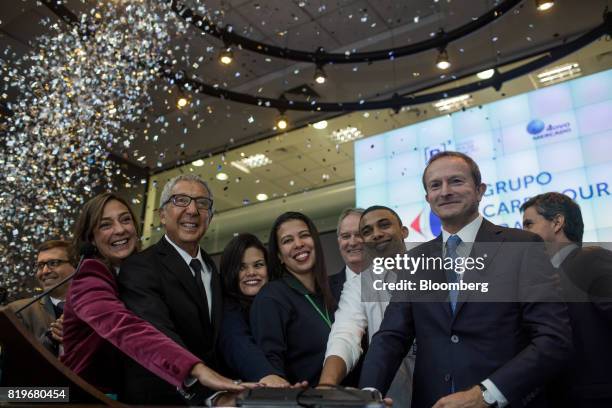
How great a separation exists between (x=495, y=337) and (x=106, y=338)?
116cm

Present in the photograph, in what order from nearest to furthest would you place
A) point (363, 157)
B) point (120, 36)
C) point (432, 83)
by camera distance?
1. point (120, 36)
2. point (363, 157)
3. point (432, 83)

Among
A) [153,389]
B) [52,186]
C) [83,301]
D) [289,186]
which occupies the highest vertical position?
[289,186]

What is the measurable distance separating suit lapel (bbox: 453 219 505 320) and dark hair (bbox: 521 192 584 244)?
86cm

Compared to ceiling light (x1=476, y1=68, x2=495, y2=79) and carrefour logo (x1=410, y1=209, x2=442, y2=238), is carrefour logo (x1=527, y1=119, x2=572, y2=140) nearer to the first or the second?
carrefour logo (x1=410, y1=209, x2=442, y2=238)

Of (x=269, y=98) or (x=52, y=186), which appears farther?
(x=269, y=98)

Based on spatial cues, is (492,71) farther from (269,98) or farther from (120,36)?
(120,36)

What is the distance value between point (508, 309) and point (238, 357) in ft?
3.04

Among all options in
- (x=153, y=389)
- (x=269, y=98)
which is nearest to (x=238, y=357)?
(x=153, y=389)

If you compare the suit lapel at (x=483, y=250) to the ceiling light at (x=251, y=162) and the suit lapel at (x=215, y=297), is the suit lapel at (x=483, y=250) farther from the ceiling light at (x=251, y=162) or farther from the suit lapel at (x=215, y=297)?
the ceiling light at (x=251, y=162)

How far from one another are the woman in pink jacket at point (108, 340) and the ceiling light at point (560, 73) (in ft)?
17.7

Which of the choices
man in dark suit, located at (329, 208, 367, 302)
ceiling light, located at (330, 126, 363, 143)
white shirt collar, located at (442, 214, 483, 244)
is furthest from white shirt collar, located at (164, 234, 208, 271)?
ceiling light, located at (330, 126, 363, 143)

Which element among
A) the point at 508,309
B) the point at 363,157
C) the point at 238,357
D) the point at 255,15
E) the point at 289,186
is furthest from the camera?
the point at 289,186

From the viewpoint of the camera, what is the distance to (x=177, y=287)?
196 centimetres

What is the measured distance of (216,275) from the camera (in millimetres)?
2215
